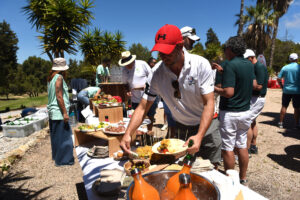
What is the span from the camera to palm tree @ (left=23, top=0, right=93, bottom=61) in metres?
7.65

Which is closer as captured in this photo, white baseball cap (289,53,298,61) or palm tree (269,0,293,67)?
white baseball cap (289,53,298,61)

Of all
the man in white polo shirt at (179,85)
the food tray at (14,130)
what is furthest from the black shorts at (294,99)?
the food tray at (14,130)

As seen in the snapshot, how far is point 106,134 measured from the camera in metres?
2.70

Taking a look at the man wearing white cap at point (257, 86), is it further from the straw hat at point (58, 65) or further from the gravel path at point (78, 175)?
the straw hat at point (58, 65)

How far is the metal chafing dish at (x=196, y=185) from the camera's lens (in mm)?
866

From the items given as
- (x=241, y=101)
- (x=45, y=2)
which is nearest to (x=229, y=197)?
(x=241, y=101)

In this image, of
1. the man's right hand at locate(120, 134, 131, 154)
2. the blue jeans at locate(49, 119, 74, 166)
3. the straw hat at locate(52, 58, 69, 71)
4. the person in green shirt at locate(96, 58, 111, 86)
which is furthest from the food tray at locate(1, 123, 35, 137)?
the man's right hand at locate(120, 134, 131, 154)

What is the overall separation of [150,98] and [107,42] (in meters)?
13.7

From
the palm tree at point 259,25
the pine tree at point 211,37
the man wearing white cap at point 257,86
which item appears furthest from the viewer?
the pine tree at point 211,37

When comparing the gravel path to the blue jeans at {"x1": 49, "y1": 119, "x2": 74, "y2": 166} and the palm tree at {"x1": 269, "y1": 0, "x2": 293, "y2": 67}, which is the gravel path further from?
the palm tree at {"x1": 269, "y1": 0, "x2": 293, "y2": 67}

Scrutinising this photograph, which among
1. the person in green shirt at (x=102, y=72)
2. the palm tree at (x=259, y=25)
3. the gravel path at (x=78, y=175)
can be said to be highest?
the palm tree at (x=259, y=25)

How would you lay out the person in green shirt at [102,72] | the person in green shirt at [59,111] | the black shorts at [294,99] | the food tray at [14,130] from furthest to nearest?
the person in green shirt at [102,72] → the food tray at [14,130] → the black shorts at [294,99] → the person in green shirt at [59,111]

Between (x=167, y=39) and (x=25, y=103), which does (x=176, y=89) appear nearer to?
(x=167, y=39)

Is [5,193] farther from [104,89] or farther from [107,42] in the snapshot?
[107,42]
